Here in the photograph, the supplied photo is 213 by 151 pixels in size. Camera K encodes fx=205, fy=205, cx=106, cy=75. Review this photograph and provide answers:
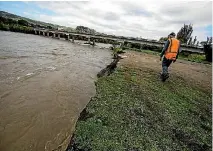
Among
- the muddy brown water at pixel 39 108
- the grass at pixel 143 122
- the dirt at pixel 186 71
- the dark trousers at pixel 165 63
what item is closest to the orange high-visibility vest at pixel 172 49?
the dark trousers at pixel 165 63

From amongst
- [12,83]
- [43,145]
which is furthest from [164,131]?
[12,83]

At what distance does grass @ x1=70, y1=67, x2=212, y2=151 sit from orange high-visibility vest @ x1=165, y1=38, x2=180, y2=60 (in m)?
1.77

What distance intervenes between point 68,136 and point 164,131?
177 centimetres

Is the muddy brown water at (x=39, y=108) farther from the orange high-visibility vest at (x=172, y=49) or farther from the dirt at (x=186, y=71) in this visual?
the dirt at (x=186, y=71)

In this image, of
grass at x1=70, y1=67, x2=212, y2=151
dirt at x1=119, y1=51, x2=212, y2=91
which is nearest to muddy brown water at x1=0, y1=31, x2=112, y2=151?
grass at x1=70, y1=67, x2=212, y2=151

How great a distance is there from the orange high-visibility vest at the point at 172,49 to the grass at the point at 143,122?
5.80 feet

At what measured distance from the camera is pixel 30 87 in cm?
620

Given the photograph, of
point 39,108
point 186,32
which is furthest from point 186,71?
point 186,32

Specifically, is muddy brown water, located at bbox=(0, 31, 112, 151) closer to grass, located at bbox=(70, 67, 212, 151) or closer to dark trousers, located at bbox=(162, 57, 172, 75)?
grass, located at bbox=(70, 67, 212, 151)

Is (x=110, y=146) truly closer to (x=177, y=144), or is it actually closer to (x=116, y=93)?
(x=177, y=144)

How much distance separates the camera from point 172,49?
7.57 meters

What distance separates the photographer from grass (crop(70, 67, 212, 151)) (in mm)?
3314

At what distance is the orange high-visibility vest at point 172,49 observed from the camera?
295 inches

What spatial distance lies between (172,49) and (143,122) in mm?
4315
